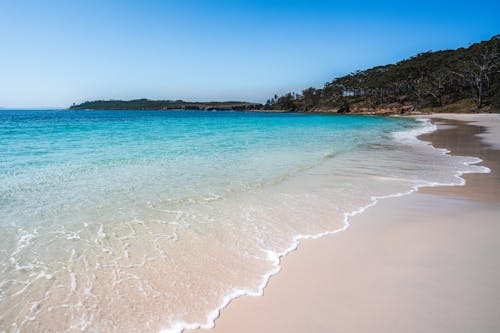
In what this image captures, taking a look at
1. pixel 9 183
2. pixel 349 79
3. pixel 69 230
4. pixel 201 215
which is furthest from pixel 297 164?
pixel 349 79

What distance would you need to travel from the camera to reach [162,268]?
13.9 feet

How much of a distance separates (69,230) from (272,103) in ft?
622

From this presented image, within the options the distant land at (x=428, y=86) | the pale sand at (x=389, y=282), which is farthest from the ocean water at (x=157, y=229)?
the distant land at (x=428, y=86)

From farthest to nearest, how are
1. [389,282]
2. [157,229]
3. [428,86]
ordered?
[428,86] → [157,229] → [389,282]

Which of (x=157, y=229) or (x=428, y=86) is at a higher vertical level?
(x=428, y=86)

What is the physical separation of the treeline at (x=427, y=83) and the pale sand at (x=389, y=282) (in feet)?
230

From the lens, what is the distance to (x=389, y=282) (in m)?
3.81

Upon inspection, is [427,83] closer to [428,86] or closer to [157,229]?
[428,86]

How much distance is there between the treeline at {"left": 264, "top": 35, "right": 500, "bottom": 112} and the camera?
6925cm

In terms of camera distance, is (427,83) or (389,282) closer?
(389,282)

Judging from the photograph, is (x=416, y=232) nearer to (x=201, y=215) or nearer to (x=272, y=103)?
(x=201, y=215)

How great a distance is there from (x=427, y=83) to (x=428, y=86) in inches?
117

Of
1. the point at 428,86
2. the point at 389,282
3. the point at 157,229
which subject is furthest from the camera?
the point at 428,86

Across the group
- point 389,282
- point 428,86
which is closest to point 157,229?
point 389,282
